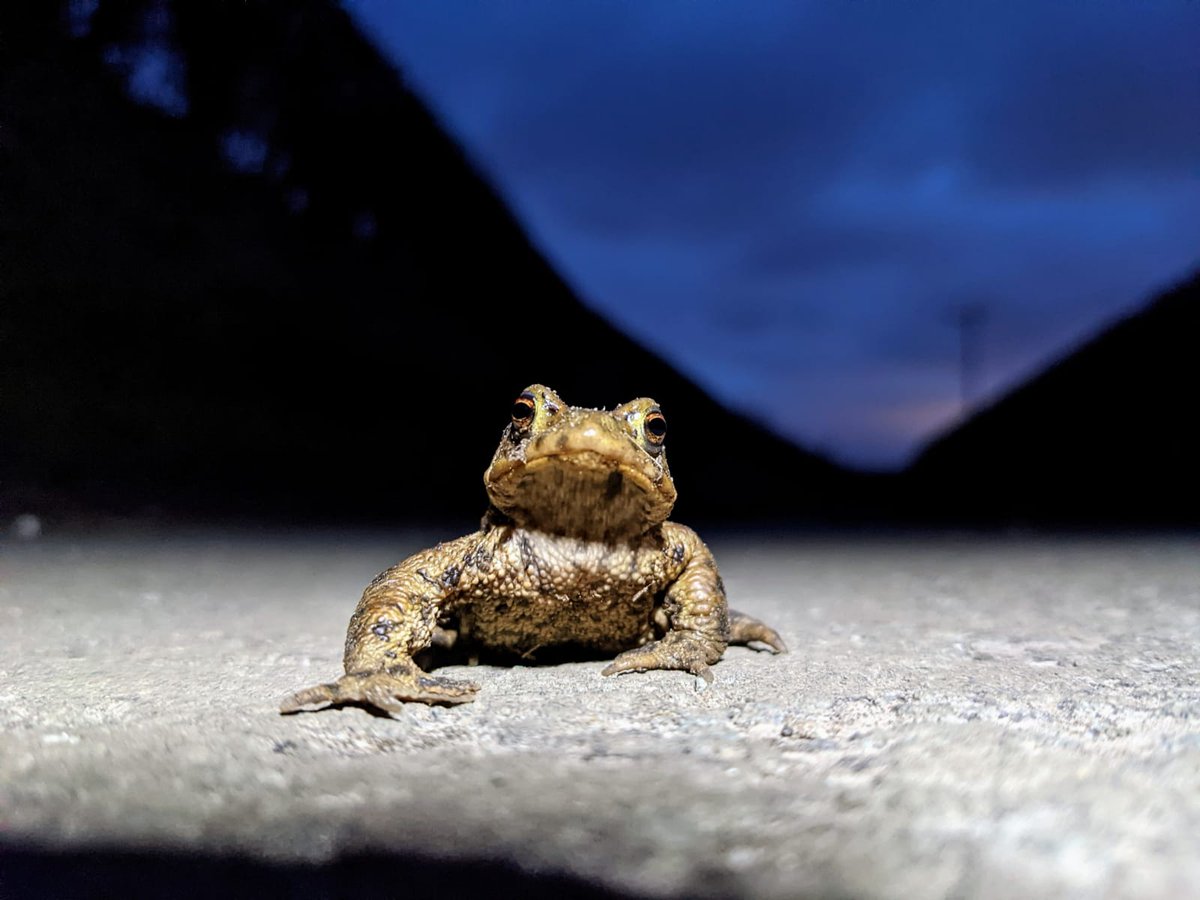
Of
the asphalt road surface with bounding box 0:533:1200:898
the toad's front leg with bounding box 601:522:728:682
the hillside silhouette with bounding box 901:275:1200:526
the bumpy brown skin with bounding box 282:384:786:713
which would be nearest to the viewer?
the asphalt road surface with bounding box 0:533:1200:898

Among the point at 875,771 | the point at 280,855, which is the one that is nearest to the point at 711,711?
the point at 875,771

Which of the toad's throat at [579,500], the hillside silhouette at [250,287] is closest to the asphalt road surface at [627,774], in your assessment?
the toad's throat at [579,500]

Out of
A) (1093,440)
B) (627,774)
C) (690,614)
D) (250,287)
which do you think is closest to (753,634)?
(690,614)

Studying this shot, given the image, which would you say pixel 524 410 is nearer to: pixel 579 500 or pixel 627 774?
pixel 579 500

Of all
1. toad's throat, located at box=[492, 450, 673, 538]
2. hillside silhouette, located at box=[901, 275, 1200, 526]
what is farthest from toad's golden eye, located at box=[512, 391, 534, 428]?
hillside silhouette, located at box=[901, 275, 1200, 526]

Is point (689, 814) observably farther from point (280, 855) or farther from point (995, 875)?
point (280, 855)

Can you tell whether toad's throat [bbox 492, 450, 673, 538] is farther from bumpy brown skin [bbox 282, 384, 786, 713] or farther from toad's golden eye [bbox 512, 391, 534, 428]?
toad's golden eye [bbox 512, 391, 534, 428]

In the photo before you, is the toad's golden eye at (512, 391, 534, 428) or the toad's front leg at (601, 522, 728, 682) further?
the toad's front leg at (601, 522, 728, 682)
